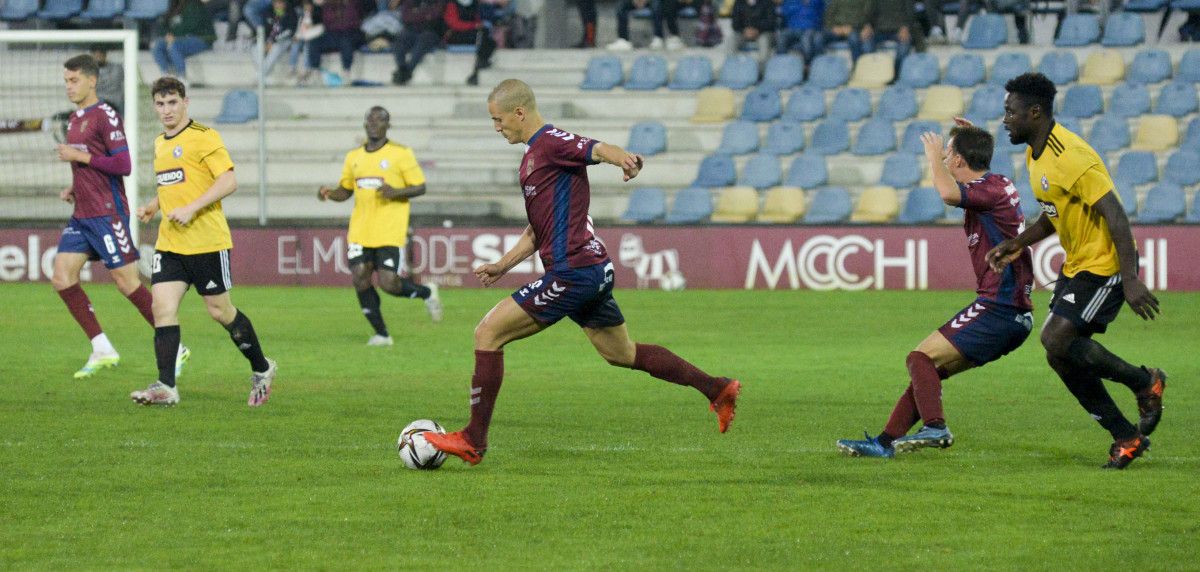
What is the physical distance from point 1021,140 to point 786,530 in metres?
2.44

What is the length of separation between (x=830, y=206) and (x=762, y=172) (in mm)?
1502

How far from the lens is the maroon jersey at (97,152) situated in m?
11.7

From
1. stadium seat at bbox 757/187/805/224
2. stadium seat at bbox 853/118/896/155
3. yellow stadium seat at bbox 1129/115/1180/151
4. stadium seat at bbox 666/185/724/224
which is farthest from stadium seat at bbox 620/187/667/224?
yellow stadium seat at bbox 1129/115/1180/151

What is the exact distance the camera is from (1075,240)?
25.9ft

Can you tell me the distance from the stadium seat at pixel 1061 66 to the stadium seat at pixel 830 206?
408 centimetres

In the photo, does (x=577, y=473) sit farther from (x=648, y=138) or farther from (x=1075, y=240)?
(x=648, y=138)

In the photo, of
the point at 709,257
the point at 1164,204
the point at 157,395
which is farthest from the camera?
the point at 1164,204

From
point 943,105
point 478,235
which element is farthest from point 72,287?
point 943,105

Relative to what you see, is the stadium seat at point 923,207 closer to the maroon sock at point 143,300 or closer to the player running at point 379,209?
the player running at point 379,209

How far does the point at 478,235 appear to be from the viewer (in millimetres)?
23828

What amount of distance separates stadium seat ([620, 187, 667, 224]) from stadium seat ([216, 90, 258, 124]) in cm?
692

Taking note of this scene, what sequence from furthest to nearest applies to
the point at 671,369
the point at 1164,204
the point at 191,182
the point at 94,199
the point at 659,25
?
the point at 659,25 < the point at 1164,204 < the point at 94,199 < the point at 191,182 < the point at 671,369

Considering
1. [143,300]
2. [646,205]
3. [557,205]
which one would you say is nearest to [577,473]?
[557,205]

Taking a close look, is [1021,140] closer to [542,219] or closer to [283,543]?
[542,219]
